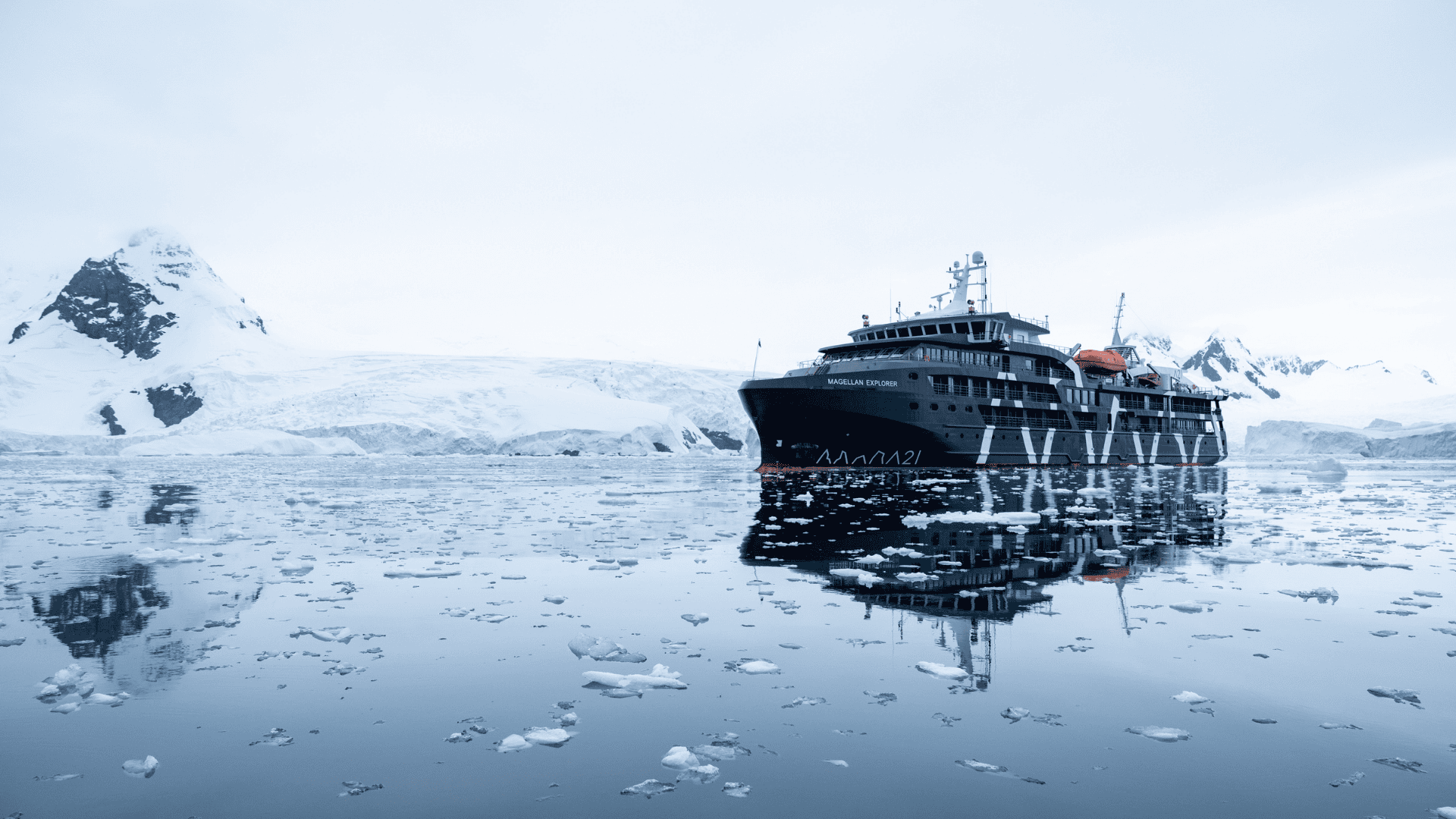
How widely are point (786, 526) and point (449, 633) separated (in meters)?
8.36

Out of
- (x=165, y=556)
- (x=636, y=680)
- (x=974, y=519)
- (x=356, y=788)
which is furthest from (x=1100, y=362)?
(x=356, y=788)

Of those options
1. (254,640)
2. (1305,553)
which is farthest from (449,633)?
(1305,553)

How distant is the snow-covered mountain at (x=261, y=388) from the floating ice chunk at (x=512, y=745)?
71.7m

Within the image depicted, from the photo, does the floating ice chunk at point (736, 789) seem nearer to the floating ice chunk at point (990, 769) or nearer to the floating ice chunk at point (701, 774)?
the floating ice chunk at point (701, 774)

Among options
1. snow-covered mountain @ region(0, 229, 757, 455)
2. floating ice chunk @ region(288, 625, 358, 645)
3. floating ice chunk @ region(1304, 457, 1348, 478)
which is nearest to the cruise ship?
floating ice chunk @ region(1304, 457, 1348, 478)

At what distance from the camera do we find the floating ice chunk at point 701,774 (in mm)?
3494

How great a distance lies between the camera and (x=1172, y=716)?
4270 mm

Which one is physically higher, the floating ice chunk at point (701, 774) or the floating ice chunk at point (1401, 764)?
the floating ice chunk at point (1401, 764)

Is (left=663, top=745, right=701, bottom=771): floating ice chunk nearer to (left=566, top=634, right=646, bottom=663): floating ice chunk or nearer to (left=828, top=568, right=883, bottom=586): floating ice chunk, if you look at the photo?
(left=566, top=634, right=646, bottom=663): floating ice chunk

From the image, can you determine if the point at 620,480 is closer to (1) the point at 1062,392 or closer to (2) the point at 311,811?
(1) the point at 1062,392

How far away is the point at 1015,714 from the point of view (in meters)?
4.26

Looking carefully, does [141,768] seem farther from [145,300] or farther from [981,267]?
[145,300]

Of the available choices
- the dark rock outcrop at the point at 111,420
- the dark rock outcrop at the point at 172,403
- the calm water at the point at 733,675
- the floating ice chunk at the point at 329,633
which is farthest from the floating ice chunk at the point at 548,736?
the dark rock outcrop at the point at 111,420

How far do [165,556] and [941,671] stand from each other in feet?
31.4
